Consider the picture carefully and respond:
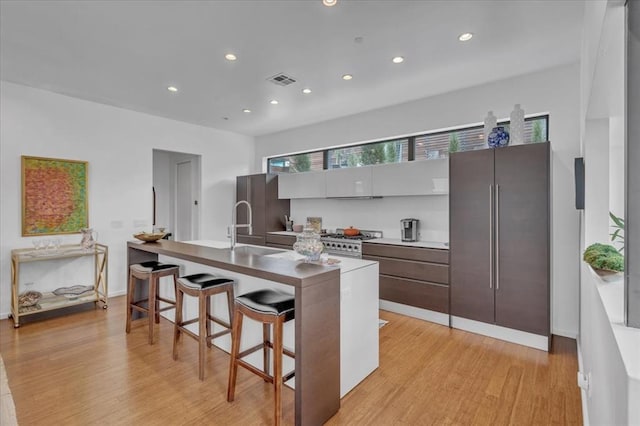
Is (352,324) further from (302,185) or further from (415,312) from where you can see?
(302,185)

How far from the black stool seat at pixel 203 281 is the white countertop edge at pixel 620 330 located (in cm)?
238

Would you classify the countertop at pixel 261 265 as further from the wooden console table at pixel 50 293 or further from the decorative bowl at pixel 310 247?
Result: the wooden console table at pixel 50 293

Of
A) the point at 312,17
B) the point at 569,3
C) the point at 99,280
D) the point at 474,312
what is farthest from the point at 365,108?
the point at 99,280

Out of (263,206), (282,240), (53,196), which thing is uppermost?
(53,196)

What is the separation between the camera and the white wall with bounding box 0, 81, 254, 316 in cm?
373

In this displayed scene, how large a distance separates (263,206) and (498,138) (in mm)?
3864

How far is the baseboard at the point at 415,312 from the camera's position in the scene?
3.58 m

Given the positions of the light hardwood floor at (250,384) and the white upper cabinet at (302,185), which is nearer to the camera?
the light hardwood floor at (250,384)

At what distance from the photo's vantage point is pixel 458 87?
381 cm

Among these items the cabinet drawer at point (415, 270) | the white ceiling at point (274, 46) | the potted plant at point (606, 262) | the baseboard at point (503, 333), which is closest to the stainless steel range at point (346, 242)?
the cabinet drawer at point (415, 270)

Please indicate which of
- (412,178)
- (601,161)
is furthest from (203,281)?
(601,161)

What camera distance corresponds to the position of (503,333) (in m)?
3.16

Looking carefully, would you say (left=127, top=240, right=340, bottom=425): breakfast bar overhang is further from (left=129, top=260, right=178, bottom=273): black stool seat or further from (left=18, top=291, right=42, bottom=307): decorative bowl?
(left=18, top=291, right=42, bottom=307): decorative bowl

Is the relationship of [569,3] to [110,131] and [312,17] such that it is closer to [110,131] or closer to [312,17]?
[312,17]
